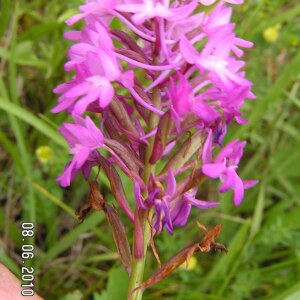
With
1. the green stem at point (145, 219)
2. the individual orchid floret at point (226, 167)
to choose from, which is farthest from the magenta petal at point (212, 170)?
the green stem at point (145, 219)

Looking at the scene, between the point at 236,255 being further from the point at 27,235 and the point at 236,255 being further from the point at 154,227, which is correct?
the point at 154,227

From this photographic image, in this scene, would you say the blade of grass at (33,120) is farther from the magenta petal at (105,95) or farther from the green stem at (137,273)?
the magenta petal at (105,95)

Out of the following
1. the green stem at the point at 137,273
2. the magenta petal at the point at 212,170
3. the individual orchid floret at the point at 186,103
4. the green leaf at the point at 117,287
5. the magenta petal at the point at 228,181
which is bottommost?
the green leaf at the point at 117,287

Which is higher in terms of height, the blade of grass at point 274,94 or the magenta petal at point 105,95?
the magenta petal at point 105,95

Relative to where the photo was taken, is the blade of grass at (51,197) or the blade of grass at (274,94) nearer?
the blade of grass at (51,197)

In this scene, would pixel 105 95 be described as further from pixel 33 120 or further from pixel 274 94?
pixel 274 94

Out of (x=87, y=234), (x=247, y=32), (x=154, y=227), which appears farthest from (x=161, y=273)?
(x=247, y=32)

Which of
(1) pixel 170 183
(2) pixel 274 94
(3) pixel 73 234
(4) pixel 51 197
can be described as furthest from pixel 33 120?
(2) pixel 274 94
